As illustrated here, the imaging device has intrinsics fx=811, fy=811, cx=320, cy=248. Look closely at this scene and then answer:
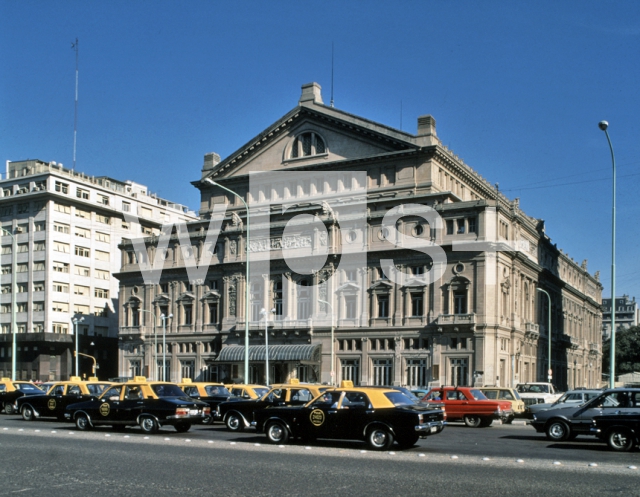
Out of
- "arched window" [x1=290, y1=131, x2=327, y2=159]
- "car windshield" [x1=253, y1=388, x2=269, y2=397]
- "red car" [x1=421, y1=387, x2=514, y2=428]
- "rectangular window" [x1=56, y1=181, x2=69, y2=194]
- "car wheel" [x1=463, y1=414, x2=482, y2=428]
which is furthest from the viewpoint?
"rectangular window" [x1=56, y1=181, x2=69, y2=194]

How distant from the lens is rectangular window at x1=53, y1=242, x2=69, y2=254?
3701 inches

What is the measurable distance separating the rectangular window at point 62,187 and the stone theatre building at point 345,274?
1512cm

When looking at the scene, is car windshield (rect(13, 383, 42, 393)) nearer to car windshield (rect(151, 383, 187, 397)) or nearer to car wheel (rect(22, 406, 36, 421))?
car wheel (rect(22, 406, 36, 421))

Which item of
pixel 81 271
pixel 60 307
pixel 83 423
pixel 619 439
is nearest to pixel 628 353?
pixel 81 271

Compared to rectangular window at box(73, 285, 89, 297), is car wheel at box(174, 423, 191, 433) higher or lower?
lower

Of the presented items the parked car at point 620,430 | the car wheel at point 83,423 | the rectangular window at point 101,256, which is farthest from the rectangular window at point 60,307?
the parked car at point 620,430

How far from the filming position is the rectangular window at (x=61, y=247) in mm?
94000

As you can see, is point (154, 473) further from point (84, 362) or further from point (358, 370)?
point (84, 362)

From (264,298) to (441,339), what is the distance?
58.1 feet

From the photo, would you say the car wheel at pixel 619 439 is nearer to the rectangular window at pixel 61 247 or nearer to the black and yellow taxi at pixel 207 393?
the black and yellow taxi at pixel 207 393

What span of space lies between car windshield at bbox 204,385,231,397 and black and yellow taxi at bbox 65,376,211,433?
190 inches

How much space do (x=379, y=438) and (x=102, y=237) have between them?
275ft

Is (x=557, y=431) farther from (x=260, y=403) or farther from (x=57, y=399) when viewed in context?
(x=57, y=399)

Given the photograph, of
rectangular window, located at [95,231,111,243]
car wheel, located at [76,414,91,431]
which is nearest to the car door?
car wheel, located at [76,414,91,431]
